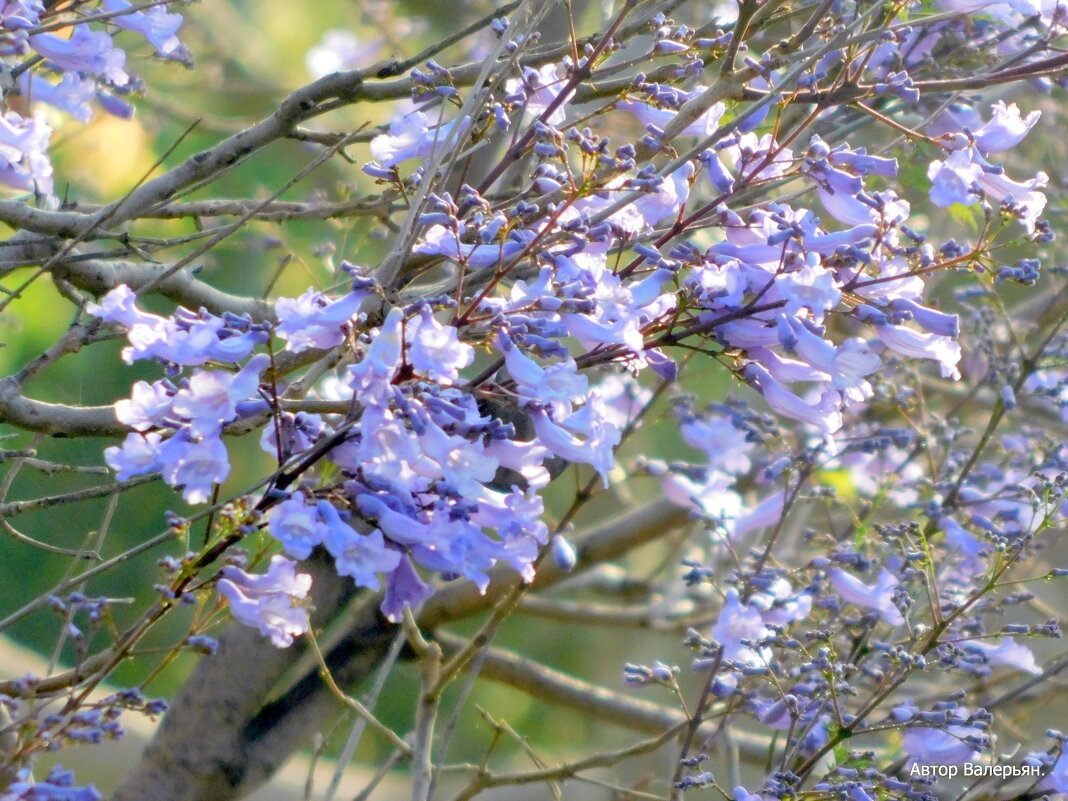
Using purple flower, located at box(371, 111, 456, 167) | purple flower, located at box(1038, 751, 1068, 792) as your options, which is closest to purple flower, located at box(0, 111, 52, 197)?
purple flower, located at box(371, 111, 456, 167)

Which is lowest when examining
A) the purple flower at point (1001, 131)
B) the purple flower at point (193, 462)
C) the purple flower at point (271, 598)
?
the purple flower at point (271, 598)

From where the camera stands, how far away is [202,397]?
1064 millimetres

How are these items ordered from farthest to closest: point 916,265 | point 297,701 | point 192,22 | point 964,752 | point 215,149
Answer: point 192,22
point 297,701
point 964,752
point 215,149
point 916,265

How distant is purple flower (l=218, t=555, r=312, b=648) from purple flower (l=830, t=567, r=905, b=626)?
3.67 feet

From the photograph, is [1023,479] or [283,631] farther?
[1023,479]

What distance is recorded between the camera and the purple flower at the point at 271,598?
1081 mm

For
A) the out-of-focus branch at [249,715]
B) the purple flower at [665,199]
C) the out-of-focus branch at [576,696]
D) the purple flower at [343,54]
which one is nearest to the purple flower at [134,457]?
the purple flower at [665,199]

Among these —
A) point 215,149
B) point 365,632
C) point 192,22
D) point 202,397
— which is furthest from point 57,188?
point 202,397

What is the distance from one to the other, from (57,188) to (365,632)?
210cm

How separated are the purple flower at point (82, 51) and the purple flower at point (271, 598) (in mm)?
920

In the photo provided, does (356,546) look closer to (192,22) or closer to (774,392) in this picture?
(774,392)

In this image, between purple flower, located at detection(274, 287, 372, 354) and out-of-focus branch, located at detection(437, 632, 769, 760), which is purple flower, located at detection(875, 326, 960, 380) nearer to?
purple flower, located at detection(274, 287, 372, 354)

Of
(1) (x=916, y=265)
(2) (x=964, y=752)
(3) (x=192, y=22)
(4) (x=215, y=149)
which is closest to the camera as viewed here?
(1) (x=916, y=265)

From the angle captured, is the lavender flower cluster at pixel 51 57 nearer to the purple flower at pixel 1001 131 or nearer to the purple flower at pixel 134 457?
the purple flower at pixel 134 457
